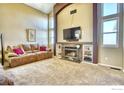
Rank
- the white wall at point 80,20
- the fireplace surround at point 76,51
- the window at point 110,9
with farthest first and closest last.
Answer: the fireplace surround at point 76,51 → the white wall at point 80,20 → the window at point 110,9

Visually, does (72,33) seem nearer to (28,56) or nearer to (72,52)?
(72,52)

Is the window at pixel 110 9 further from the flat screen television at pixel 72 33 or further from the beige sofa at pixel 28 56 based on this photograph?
the beige sofa at pixel 28 56

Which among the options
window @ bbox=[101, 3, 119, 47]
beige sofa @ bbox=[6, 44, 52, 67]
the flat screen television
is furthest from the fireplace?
beige sofa @ bbox=[6, 44, 52, 67]

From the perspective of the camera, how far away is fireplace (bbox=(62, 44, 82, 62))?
4.04m

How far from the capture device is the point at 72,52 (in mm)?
4391

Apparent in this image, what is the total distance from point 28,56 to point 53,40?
2.69ft

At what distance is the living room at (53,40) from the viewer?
7.81ft

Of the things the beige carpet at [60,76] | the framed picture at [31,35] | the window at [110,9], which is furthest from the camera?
the window at [110,9]

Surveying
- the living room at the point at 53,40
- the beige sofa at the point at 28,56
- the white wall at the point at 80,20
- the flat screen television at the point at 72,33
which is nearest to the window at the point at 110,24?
the living room at the point at 53,40

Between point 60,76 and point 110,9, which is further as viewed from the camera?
point 110,9

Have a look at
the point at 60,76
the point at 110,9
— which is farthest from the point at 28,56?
the point at 110,9

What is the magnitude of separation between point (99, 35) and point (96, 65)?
0.87 meters

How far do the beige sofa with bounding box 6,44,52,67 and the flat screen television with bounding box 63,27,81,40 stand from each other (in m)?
1.29

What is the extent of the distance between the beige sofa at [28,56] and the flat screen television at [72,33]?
4.24ft
